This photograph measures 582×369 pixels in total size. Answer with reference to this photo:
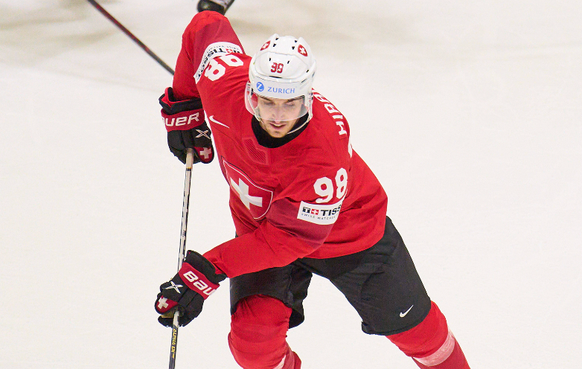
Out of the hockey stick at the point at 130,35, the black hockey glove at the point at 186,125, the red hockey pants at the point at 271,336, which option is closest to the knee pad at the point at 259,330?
the red hockey pants at the point at 271,336

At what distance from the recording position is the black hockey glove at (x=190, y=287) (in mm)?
1617

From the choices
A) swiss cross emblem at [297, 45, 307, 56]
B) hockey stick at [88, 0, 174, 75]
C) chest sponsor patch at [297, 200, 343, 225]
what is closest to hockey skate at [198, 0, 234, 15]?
hockey stick at [88, 0, 174, 75]

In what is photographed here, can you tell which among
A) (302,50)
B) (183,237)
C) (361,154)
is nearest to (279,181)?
(302,50)

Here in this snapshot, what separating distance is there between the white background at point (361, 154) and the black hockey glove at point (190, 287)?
0.54 meters

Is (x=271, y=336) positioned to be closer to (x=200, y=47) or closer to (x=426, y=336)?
(x=426, y=336)

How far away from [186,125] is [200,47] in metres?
0.27

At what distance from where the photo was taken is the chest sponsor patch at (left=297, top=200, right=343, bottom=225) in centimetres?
150

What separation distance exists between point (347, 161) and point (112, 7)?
3243mm

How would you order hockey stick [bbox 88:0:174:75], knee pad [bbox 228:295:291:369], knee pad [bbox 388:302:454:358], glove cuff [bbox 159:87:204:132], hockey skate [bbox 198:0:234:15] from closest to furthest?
knee pad [bbox 228:295:291:369] → knee pad [bbox 388:302:454:358] → glove cuff [bbox 159:87:204:132] → hockey skate [bbox 198:0:234:15] → hockey stick [bbox 88:0:174:75]

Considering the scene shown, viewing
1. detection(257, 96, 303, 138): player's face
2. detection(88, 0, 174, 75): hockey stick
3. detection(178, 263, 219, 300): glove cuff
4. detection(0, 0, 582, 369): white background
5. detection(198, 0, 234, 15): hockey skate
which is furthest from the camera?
detection(88, 0, 174, 75): hockey stick

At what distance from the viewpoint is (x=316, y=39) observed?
13.7ft

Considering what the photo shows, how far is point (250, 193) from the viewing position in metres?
1.69

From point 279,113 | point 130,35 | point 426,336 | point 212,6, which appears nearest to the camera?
point 279,113

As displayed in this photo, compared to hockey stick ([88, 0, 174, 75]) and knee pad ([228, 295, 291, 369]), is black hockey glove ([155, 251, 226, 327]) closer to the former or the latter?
knee pad ([228, 295, 291, 369])
